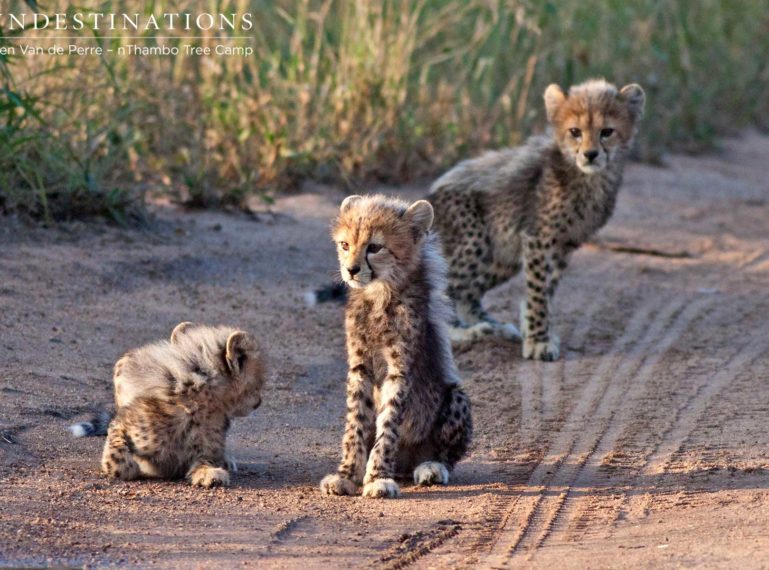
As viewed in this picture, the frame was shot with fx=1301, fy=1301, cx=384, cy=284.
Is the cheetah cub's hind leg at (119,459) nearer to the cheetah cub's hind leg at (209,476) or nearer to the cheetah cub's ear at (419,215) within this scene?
the cheetah cub's hind leg at (209,476)

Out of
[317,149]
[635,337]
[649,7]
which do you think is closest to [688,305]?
[635,337]

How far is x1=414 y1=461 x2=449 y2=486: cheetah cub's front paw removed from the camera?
4.63 m

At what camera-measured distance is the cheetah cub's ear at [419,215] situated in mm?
4648

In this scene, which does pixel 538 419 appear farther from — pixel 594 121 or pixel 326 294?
pixel 594 121

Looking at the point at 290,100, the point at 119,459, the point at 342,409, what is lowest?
the point at 342,409

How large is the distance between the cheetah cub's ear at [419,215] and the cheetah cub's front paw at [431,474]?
2.70 ft

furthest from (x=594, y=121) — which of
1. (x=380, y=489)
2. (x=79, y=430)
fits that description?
(x=79, y=430)

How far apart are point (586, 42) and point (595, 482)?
8427mm

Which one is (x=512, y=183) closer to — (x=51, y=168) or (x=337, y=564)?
(x=51, y=168)

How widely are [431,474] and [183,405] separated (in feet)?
2.98

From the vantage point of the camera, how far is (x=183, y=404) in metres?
4.52

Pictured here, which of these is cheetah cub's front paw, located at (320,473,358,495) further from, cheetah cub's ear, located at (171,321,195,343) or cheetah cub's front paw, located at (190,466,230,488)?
cheetah cub's ear, located at (171,321,195,343)

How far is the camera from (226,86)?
9.12 meters

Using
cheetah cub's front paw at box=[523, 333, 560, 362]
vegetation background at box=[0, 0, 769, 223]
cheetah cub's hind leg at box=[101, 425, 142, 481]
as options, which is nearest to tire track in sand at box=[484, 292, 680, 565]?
cheetah cub's front paw at box=[523, 333, 560, 362]
